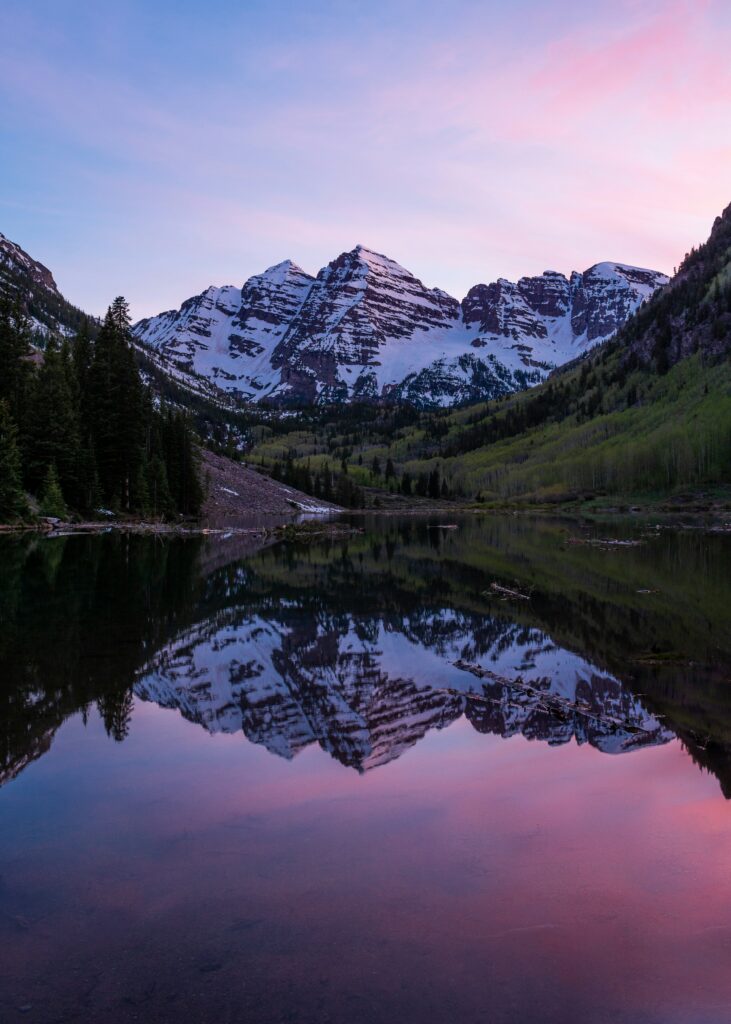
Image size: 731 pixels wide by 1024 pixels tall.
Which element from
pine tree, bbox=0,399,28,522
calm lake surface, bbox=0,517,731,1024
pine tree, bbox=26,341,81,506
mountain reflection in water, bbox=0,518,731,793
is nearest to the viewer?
calm lake surface, bbox=0,517,731,1024

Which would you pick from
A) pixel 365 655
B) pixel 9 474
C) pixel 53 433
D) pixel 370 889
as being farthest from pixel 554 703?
pixel 53 433

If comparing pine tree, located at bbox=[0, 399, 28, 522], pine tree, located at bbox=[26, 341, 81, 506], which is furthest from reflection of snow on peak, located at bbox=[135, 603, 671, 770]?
pine tree, located at bbox=[26, 341, 81, 506]

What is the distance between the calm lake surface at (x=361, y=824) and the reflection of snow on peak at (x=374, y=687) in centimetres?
10

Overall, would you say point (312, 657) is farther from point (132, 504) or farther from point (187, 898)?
point (132, 504)

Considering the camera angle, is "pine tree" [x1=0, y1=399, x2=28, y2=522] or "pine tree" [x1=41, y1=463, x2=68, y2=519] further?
"pine tree" [x1=41, y1=463, x2=68, y2=519]

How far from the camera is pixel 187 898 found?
7703mm

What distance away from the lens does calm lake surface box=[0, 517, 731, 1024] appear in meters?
6.38

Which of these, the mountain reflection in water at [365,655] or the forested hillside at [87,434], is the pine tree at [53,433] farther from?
the mountain reflection in water at [365,655]

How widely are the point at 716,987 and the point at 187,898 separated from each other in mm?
5140

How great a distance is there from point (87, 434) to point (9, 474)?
16.5 m

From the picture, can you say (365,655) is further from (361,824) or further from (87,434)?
(87,434)

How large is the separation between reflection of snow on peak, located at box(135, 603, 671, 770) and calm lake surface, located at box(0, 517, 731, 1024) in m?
0.10

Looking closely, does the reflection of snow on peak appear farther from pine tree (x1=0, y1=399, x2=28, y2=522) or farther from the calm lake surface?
pine tree (x1=0, y1=399, x2=28, y2=522)

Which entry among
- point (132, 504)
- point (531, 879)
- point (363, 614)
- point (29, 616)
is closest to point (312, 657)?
point (363, 614)
